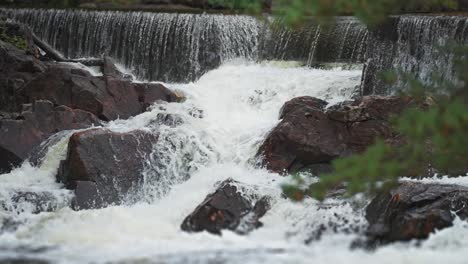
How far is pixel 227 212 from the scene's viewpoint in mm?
8477

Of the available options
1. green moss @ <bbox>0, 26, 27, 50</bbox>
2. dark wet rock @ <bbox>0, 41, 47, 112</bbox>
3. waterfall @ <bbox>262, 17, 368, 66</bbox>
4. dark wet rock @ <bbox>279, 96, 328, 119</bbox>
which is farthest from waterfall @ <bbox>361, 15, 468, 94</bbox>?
green moss @ <bbox>0, 26, 27, 50</bbox>

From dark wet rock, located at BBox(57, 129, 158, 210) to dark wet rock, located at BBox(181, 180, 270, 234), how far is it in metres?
1.65

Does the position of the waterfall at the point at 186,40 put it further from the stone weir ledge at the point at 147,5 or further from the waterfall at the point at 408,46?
the waterfall at the point at 408,46

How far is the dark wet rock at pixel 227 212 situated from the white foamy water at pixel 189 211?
159 mm

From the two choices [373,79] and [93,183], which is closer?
[93,183]

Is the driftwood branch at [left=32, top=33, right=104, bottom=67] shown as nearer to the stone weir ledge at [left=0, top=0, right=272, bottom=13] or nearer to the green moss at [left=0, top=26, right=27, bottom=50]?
the green moss at [left=0, top=26, right=27, bottom=50]

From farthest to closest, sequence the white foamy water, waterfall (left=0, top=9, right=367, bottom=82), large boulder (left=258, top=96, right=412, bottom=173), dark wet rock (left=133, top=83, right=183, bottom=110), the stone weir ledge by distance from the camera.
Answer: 1. the stone weir ledge
2. waterfall (left=0, top=9, right=367, bottom=82)
3. dark wet rock (left=133, top=83, right=183, bottom=110)
4. large boulder (left=258, top=96, right=412, bottom=173)
5. the white foamy water

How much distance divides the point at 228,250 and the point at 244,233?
805 mm

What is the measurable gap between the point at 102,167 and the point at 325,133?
341 cm

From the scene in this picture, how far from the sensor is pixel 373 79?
13.2 meters

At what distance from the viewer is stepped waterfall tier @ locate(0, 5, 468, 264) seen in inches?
298

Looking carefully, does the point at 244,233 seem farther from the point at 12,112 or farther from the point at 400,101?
the point at 12,112

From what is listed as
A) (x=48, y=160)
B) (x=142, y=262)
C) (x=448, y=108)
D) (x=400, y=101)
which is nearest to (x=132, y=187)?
(x=48, y=160)

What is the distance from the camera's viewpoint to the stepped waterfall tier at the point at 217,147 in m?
7.56
